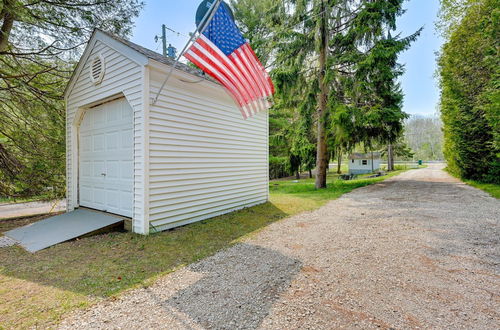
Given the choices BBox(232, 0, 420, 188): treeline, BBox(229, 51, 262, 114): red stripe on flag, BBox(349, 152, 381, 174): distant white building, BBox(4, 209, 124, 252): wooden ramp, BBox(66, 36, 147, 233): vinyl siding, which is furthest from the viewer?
BBox(349, 152, 381, 174): distant white building

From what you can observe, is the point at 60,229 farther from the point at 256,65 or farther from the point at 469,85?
the point at 469,85

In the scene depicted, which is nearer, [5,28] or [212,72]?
[212,72]

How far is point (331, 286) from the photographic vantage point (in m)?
2.46

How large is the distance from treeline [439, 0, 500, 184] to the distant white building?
16.1 meters

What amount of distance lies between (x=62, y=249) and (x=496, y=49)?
43.8ft

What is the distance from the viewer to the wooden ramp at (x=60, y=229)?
3938 mm

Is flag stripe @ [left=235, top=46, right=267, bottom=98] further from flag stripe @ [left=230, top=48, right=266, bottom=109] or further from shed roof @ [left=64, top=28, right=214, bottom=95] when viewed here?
shed roof @ [left=64, top=28, right=214, bottom=95]

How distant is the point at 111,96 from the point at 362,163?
3008 centimetres

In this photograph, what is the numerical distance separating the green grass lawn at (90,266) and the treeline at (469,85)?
1090cm

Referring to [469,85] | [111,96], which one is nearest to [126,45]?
[111,96]

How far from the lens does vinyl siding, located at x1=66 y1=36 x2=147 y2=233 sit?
4270mm

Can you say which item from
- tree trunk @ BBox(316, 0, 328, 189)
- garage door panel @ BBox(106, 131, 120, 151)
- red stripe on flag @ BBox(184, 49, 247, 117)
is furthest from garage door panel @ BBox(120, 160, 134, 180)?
tree trunk @ BBox(316, 0, 328, 189)

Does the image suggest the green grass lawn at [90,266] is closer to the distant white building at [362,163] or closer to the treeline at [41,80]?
the treeline at [41,80]

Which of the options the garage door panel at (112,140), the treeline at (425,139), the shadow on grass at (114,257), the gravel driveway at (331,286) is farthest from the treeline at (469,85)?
the treeline at (425,139)
